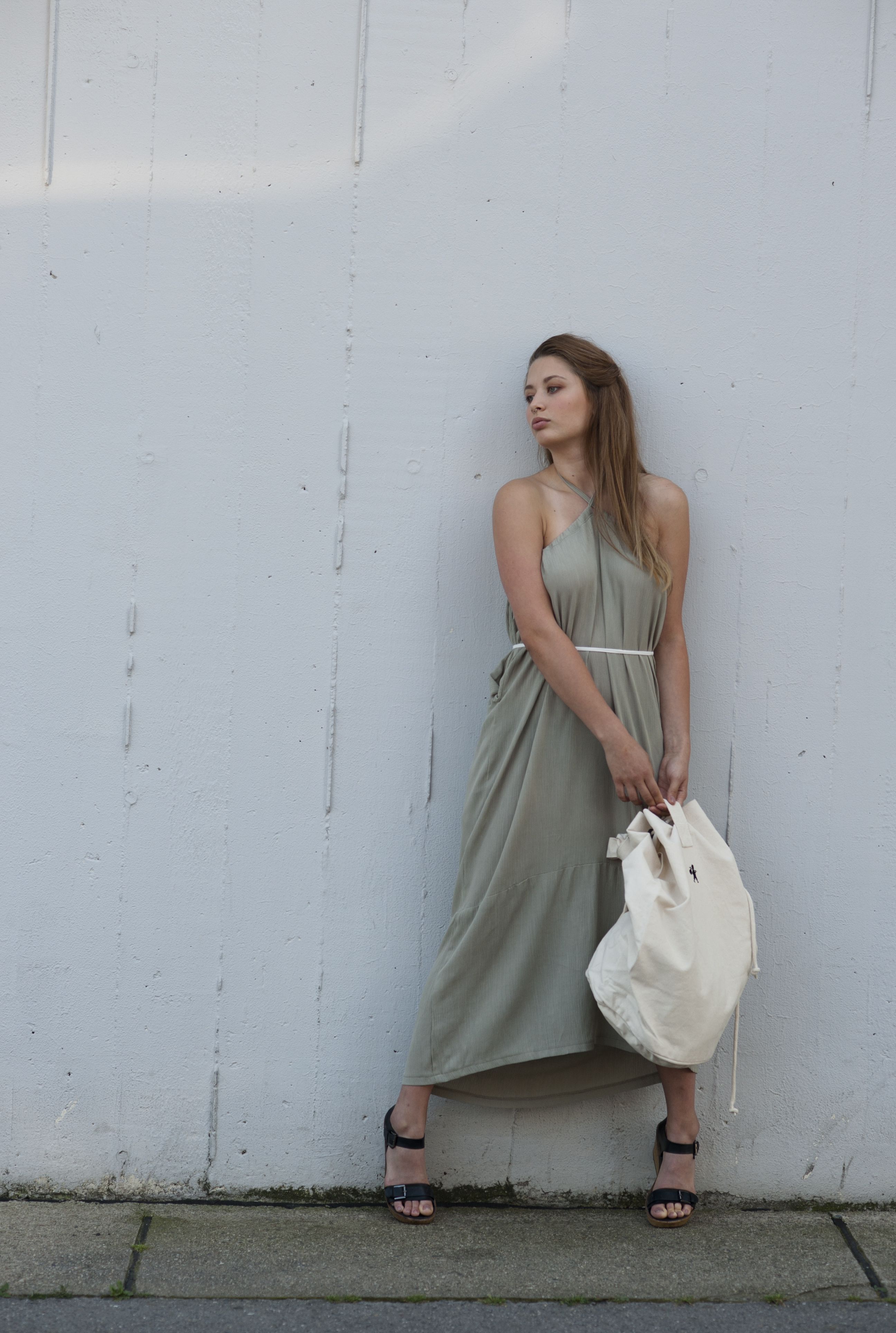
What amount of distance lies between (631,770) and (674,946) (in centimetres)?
37

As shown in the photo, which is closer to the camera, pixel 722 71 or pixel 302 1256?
pixel 302 1256

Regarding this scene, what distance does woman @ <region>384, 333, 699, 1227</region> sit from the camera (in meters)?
2.42

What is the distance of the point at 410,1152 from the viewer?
8.14ft

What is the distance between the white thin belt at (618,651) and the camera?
8.00ft

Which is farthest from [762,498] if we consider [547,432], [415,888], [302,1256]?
[302,1256]

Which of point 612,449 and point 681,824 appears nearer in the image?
point 681,824

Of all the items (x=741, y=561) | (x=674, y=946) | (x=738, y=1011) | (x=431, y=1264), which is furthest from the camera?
(x=741, y=561)

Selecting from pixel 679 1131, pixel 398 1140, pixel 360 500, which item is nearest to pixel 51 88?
pixel 360 500

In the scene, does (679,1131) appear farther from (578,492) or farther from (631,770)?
(578,492)

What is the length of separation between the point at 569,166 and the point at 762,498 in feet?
3.00

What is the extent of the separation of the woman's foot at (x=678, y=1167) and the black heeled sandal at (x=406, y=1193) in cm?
52

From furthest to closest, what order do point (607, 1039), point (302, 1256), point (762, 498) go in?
point (762, 498)
point (607, 1039)
point (302, 1256)

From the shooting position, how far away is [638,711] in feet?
8.02

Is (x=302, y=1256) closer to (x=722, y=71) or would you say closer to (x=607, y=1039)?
(x=607, y=1039)
